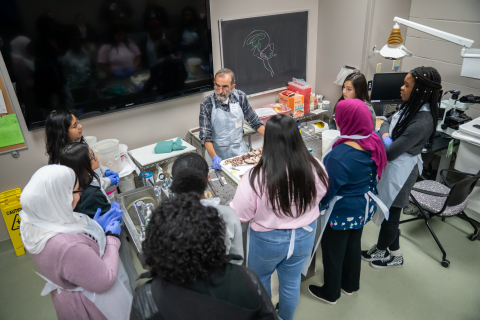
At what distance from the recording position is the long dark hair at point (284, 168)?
1488 mm

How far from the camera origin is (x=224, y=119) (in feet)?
9.29

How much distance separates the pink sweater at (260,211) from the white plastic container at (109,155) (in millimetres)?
1550

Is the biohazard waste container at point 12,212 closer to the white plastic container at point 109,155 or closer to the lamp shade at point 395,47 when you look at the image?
the white plastic container at point 109,155

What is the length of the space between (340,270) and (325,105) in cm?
234

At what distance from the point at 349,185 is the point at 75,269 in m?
1.40

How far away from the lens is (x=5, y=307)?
243cm

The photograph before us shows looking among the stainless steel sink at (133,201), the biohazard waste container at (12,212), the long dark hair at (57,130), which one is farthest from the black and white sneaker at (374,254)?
the biohazard waste container at (12,212)

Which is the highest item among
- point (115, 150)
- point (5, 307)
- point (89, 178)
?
point (89, 178)

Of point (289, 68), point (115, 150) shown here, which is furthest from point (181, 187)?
point (289, 68)

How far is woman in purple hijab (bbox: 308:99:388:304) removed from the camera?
1707 millimetres

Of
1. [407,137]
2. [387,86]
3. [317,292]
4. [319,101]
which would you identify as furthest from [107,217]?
[319,101]

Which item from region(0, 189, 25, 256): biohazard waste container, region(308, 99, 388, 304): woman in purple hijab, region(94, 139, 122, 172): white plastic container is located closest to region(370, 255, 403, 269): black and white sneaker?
region(308, 99, 388, 304): woman in purple hijab

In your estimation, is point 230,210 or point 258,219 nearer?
point 230,210

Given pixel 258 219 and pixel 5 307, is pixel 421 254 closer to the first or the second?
pixel 258 219
